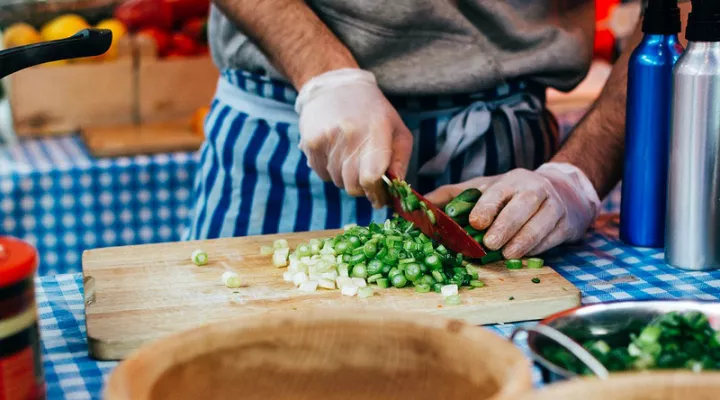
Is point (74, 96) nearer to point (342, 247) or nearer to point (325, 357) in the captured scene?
point (342, 247)

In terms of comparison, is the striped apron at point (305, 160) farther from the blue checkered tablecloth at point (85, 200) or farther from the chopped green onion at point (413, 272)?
the blue checkered tablecloth at point (85, 200)

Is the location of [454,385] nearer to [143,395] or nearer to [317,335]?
[317,335]

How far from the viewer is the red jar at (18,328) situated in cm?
89

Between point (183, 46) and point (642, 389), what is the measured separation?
119 inches

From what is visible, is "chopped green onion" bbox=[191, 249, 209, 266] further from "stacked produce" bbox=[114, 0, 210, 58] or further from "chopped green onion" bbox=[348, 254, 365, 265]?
"stacked produce" bbox=[114, 0, 210, 58]

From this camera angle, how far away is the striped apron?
2.02 metres

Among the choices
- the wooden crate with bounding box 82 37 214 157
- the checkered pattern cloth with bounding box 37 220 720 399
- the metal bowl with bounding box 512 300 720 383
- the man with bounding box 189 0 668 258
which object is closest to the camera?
the metal bowl with bounding box 512 300 720 383

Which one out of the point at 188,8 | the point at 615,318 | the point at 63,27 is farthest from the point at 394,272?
the point at 188,8

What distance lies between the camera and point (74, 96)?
3369 millimetres

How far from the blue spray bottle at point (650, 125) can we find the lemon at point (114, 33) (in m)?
2.17

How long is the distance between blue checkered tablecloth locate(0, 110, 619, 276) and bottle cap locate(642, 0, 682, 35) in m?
1.82

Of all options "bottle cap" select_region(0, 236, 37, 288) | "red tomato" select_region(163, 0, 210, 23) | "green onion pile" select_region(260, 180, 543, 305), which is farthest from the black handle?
"red tomato" select_region(163, 0, 210, 23)

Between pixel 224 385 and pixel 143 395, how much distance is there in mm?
119

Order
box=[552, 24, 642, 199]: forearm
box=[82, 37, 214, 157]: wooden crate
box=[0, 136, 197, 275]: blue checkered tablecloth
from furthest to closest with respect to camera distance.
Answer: box=[82, 37, 214, 157]: wooden crate
box=[0, 136, 197, 275]: blue checkered tablecloth
box=[552, 24, 642, 199]: forearm
